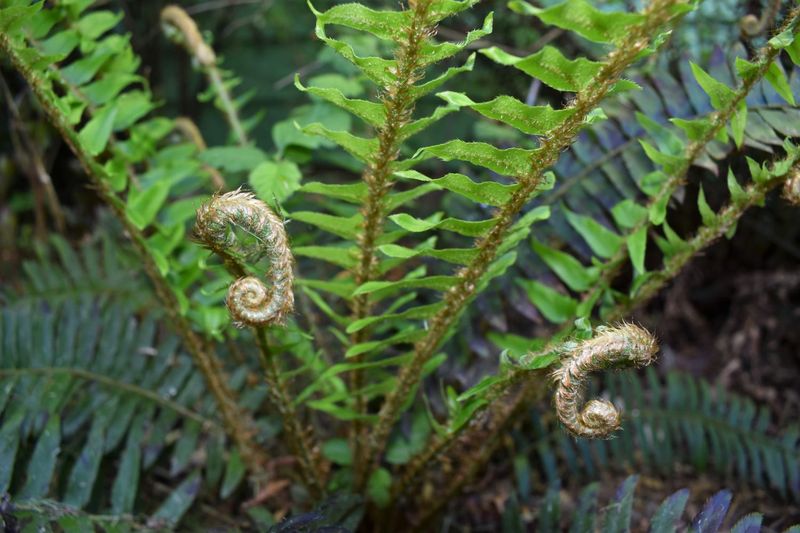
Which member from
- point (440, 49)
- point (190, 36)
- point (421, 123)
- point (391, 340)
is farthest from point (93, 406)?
point (440, 49)

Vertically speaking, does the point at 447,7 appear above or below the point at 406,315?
above

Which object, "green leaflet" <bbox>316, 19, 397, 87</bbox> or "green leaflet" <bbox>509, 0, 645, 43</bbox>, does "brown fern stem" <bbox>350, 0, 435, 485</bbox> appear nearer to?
"green leaflet" <bbox>316, 19, 397, 87</bbox>

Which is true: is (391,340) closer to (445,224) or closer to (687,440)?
(445,224)

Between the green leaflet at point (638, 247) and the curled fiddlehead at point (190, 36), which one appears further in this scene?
the curled fiddlehead at point (190, 36)

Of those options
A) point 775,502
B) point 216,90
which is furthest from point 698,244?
point 216,90

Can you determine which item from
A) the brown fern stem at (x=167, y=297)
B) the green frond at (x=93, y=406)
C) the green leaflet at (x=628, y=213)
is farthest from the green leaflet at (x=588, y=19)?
the green frond at (x=93, y=406)

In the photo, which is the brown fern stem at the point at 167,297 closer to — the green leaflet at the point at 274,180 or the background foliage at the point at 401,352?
the background foliage at the point at 401,352
